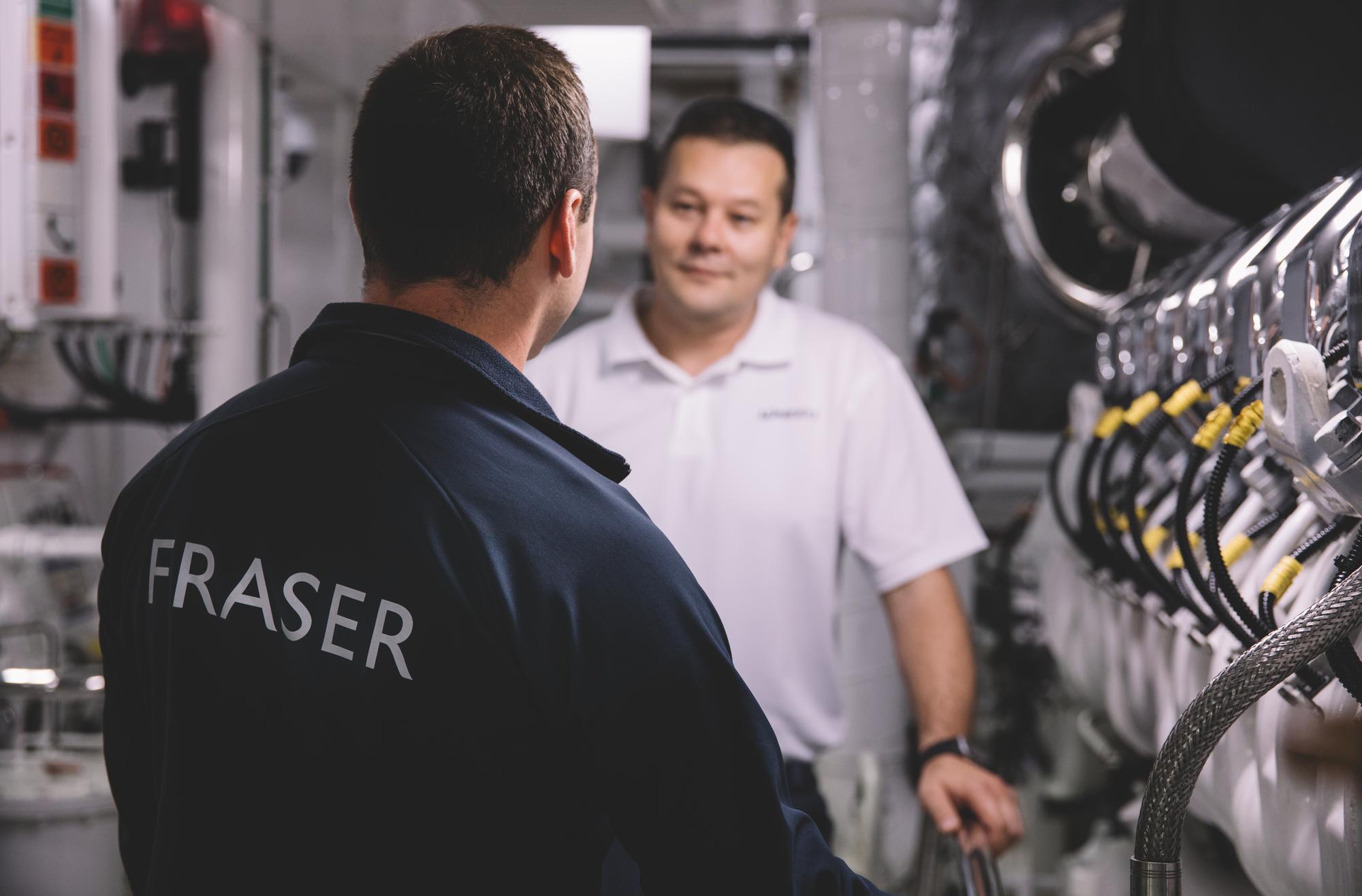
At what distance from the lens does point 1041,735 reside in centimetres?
320

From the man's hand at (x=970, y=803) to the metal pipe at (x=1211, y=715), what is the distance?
679 mm

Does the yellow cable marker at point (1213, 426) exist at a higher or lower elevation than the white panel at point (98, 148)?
lower

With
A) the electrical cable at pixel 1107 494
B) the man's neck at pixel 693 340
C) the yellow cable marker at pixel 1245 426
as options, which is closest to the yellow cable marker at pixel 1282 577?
the yellow cable marker at pixel 1245 426

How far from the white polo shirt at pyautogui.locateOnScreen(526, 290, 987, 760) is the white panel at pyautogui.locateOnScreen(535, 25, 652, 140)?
89 centimetres

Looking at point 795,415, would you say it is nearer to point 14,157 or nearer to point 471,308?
point 471,308

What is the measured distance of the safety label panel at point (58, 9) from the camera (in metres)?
2.28

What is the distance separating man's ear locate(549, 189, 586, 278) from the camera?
998 mm

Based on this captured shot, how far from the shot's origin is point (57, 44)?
2.31 meters

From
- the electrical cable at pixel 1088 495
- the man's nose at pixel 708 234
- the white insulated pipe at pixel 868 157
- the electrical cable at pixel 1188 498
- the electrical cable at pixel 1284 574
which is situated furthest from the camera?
the white insulated pipe at pixel 868 157

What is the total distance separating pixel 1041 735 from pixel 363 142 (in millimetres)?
2641

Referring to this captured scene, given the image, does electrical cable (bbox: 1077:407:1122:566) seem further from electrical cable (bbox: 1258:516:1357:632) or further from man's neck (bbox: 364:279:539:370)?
man's neck (bbox: 364:279:539:370)

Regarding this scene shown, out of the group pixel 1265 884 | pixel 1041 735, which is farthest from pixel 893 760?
pixel 1265 884

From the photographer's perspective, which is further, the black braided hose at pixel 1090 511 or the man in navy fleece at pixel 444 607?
the black braided hose at pixel 1090 511

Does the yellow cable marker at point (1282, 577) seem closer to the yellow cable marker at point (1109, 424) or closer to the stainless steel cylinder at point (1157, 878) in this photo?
the stainless steel cylinder at point (1157, 878)
